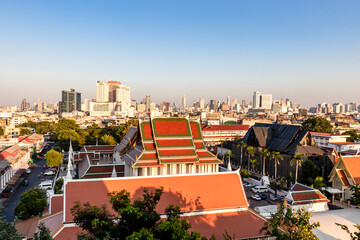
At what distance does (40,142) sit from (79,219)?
266 ft

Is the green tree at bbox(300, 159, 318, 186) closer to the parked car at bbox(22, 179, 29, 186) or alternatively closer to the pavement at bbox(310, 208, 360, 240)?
the pavement at bbox(310, 208, 360, 240)

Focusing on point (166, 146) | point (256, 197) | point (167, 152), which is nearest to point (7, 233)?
point (167, 152)

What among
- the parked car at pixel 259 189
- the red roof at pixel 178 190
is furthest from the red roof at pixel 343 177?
the red roof at pixel 178 190

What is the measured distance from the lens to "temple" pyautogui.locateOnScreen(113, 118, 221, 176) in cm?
2570

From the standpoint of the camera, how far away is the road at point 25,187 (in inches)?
1273

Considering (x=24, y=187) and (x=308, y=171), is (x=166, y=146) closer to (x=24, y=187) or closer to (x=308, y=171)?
(x=308, y=171)

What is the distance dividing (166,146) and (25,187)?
30.9 metres

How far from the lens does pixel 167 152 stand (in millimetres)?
26172

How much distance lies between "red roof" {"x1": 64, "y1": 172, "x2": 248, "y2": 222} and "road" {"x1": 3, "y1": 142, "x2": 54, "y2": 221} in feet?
51.7

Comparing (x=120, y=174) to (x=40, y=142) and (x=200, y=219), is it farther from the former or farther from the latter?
(x=40, y=142)

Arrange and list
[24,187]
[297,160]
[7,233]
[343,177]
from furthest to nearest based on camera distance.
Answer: [24,187] → [297,160] → [343,177] → [7,233]

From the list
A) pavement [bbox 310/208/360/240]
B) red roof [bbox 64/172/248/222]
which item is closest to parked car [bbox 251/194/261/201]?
pavement [bbox 310/208/360/240]

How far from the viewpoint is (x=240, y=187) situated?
19.8 m

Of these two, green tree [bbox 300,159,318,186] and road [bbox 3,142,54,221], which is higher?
green tree [bbox 300,159,318,186]
